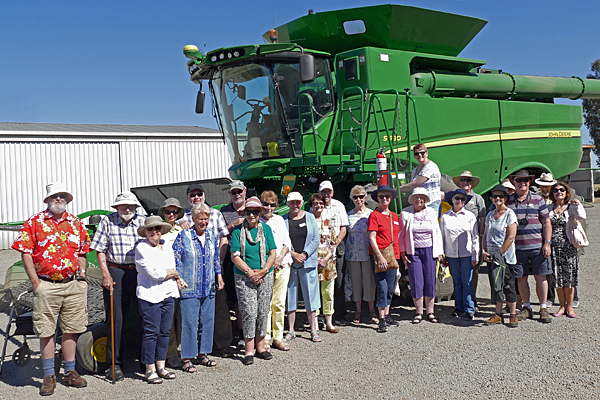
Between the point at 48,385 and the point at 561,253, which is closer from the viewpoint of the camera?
the point at 48,385

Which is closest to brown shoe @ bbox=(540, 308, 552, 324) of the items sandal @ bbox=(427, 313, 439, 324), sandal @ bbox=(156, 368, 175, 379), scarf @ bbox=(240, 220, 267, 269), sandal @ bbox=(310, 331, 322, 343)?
sandal @ bbox=(427, 313, 439, 324)

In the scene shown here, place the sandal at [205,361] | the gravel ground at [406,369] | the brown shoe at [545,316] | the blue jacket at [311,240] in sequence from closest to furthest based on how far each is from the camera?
the gravel ground at [406,369]
the sandal at [205,361]
the blue jacket at [311,240]
the brown shoe at [545,316]

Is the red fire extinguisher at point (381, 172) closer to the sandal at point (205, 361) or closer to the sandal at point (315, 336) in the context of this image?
the sandal at point (315, 336)

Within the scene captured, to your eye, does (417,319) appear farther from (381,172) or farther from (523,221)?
(381,172)

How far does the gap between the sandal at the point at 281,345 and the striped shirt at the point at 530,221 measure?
297cm

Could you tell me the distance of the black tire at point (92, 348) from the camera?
16.5 ft

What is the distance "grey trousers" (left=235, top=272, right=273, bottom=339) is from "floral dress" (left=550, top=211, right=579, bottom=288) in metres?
3.55

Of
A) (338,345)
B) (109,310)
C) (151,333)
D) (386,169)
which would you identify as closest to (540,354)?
(338,345)

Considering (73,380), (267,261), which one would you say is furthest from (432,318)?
(73,380)

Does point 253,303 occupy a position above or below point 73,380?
above

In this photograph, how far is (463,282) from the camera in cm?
650

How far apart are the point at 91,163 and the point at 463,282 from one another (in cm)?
1569

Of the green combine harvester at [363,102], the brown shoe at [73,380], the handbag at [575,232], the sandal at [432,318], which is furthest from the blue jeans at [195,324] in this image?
the handbag at [575,232]

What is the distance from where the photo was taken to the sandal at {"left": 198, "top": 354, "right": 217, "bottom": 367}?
5220 mm
